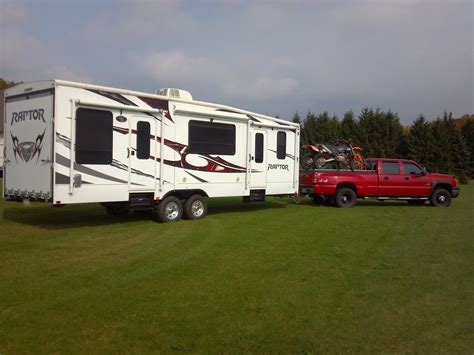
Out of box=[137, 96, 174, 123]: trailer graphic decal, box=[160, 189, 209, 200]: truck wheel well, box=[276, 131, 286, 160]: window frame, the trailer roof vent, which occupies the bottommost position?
box=[160, 189, 209, 200]: truck wheel well

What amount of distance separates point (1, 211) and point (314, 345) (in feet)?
38.3

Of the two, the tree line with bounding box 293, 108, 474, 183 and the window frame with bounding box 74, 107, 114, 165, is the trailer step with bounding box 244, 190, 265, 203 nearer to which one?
the window frame with bounding box 74, 107, 114, 165

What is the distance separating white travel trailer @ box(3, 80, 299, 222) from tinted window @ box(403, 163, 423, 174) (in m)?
6.59

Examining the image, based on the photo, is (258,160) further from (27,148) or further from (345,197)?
Answer: (27,148)

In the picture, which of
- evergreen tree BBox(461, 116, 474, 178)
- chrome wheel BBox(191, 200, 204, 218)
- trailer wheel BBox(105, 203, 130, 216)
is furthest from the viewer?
evergreen tree BBox(461, 116, 474, 178)

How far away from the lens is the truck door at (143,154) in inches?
448

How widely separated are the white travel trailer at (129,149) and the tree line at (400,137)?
26.2 m

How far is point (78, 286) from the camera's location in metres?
6.39

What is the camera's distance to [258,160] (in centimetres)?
1448

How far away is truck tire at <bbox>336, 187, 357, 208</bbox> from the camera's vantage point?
17.4 m

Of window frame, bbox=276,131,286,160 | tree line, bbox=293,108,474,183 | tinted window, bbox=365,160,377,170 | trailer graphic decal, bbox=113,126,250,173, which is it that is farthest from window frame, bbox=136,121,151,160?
tree line, bbox=293,108,474,183

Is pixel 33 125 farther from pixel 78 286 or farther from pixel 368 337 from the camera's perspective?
pixel 368 337

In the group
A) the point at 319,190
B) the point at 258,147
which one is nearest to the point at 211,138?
the point at 258,147

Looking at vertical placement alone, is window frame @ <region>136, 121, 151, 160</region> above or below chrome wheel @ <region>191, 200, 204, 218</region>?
above
